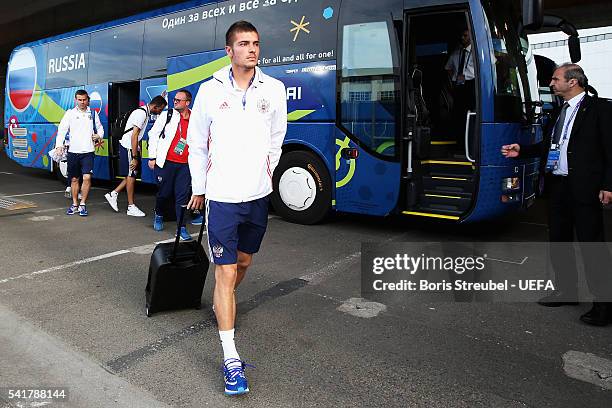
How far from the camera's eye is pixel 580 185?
381 cm

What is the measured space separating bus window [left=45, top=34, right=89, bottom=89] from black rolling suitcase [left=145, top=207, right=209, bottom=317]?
8481 millimetres

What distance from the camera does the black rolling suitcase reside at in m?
3.68

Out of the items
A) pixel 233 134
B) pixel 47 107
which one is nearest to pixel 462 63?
pixel 233 134

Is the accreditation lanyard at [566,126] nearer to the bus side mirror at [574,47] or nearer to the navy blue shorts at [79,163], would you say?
the bus side mirror at [574,47]

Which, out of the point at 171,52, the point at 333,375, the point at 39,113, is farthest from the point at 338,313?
the point at 39,113

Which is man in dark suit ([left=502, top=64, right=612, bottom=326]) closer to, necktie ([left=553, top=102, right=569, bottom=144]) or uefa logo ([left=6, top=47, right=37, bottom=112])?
necktie ([left=553, top=102, right=569, bottom=144])

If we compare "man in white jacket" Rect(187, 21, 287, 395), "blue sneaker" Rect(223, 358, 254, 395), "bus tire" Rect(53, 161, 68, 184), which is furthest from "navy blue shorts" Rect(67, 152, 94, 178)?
"blue sneaker" Rect(223, 358, 254, 395)

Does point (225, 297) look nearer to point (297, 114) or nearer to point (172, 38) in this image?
point (297, 114)

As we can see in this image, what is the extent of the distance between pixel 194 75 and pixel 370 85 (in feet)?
10.6

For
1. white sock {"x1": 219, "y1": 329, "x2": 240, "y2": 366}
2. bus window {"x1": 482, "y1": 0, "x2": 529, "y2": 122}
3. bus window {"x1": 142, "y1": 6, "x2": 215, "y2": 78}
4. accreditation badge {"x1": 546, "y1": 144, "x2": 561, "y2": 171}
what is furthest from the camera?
bus window {"x1": 142, "y1": 6, "x2": 215, "y2": 78}

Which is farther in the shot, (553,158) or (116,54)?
(116,54)

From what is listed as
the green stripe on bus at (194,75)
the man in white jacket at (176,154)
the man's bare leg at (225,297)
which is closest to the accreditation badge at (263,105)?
the man's bare leg at (225,297)

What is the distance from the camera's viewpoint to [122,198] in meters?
10.0

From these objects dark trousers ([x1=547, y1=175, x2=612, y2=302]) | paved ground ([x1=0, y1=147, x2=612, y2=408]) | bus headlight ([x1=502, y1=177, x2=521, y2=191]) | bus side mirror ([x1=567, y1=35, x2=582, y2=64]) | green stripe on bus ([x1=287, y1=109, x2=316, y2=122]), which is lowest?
paved ground ([x1=0, y1=147, x2=612, y2=408])
